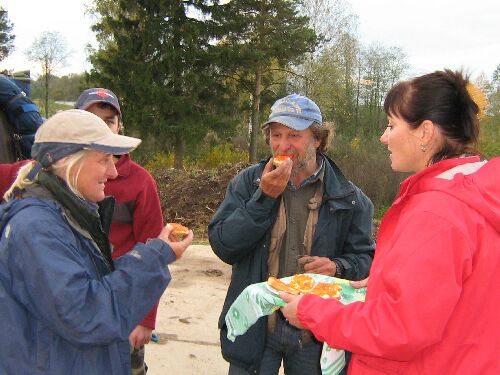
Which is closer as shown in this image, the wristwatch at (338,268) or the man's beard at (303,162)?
the wristwatch at (338,268)

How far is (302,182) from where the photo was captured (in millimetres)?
2561

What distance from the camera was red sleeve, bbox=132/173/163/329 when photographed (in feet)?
8.45

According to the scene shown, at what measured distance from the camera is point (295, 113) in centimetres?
257

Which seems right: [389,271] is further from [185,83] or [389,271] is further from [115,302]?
[185,83]

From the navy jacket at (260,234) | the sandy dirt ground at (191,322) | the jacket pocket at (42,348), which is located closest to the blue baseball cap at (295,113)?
the navy jacket at (260,234)

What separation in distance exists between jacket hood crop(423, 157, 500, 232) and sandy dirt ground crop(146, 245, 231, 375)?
2.91m

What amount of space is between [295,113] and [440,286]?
5.00 feet

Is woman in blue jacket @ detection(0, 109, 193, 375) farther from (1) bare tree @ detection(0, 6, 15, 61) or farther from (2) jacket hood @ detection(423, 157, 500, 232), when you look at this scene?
(1) bare tree @ detection(0, 6, 15, 61)

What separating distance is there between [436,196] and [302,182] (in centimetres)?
126

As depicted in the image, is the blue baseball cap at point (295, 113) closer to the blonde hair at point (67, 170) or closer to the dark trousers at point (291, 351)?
the dark trousers at point (291, 351)

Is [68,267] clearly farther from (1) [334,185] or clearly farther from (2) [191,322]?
(2) [191,322]

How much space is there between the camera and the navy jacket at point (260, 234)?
7.71 feet

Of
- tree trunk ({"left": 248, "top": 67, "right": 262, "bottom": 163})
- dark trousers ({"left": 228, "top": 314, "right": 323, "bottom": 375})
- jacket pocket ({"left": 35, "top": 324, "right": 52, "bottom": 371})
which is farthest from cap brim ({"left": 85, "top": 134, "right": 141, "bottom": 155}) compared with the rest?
tree trunk ({"left": 248, "top": 67, "right": 262, "bottom": 163})

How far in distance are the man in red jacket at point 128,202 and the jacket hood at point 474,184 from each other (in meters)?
1.65
